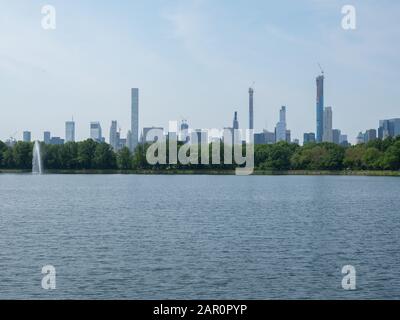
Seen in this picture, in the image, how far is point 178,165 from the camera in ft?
538

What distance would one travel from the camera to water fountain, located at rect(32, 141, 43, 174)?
165250mm

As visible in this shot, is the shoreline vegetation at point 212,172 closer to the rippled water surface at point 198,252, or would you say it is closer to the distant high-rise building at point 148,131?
the distant high-rise building at point 148,131

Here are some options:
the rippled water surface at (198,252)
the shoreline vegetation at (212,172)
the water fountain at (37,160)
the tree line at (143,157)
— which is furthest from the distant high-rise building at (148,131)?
the rippled water surface at (198,252)

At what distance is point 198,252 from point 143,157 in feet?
446

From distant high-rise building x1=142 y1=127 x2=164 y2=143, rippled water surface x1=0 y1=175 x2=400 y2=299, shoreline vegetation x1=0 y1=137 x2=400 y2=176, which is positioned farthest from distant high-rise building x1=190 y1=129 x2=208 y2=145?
rippled water surface x1=0 y1=175 x2=400 y2=299

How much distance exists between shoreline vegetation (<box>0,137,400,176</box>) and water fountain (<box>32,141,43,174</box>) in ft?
4.34

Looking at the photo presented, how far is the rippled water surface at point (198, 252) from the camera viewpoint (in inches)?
900

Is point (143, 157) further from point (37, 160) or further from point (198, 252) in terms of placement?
point (198, 252)

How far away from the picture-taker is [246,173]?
172 m

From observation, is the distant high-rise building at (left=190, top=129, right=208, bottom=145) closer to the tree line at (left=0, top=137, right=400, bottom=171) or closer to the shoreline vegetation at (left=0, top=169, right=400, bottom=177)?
the tree line at (left=0, top=137, right=400, bottom=171)

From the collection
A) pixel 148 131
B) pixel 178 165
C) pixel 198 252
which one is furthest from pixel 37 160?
pixel 198 252
